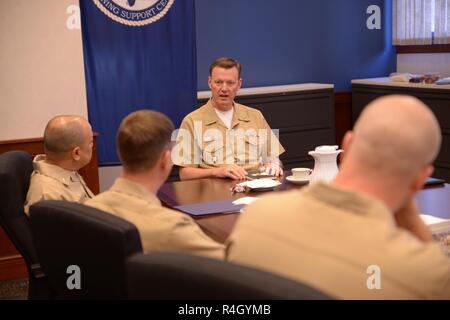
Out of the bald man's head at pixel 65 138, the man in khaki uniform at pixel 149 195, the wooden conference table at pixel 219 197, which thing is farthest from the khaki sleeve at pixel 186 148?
the man in khaki uniform at pixel 149 195

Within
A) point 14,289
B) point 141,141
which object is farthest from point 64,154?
point 14,289

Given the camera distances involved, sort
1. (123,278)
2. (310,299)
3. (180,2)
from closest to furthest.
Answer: (310,299), (123,278), (180,2)

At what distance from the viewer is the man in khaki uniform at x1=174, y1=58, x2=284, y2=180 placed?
3961 millimetres

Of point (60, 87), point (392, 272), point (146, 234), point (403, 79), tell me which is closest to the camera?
point (392, 272)

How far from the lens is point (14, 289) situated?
4.35 meters

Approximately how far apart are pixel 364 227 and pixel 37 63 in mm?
3632

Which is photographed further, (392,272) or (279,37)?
(279,37)

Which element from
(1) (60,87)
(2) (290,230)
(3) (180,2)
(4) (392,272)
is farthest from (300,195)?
(3) (180,2)

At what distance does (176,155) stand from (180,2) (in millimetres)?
1706

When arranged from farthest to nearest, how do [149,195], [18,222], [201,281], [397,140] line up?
[18,222] → [149,195] → [397,140] → [201,281]

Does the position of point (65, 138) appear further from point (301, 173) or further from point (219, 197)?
point (301, 173)

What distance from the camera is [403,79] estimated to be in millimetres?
6066

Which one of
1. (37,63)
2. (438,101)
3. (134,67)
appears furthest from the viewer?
(438,101)
